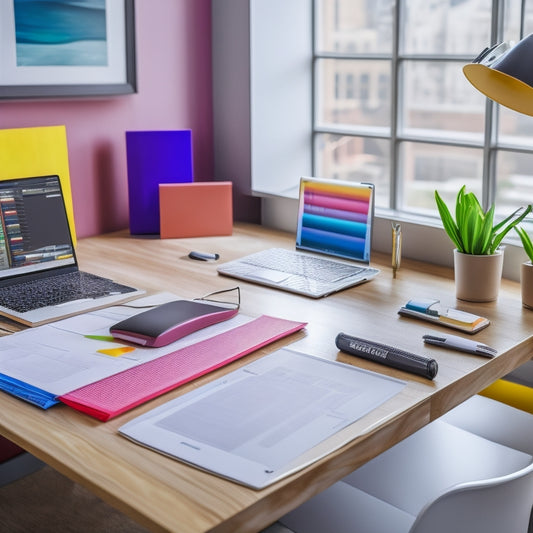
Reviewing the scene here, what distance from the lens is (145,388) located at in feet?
4.35

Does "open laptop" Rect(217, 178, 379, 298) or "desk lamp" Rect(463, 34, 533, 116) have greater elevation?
"desk lamp" Rect(463, 34, 533, 116)

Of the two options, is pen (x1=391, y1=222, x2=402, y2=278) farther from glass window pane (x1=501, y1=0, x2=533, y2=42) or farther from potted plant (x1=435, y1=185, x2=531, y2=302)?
glass window pane (x1=501, y1=0, x2=533, y2=42)

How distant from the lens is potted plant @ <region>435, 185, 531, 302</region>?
5.81 ft

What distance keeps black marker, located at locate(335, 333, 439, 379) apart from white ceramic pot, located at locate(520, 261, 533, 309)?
0.46 meters

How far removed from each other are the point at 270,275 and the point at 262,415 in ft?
2.55

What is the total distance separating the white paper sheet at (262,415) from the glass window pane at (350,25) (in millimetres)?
1553

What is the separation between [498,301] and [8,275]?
3.79 ft

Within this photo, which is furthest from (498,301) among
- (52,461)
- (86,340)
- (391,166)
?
(52,461)

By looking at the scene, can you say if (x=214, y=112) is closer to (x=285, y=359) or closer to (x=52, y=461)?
(x=285, y=359)

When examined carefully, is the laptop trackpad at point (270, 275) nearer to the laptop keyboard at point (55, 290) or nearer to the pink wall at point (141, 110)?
the laptop keyboard at point (55, 290)

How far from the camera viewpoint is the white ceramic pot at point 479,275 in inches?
69.7

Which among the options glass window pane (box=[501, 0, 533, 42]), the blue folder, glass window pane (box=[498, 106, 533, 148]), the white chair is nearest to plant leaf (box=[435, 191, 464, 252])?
the white chair

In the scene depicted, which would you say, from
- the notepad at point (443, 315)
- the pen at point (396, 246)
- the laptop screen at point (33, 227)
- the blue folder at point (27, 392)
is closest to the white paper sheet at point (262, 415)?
the blue folder at point (27, 392)

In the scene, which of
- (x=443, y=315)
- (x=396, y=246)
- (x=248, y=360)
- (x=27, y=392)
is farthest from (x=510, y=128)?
(x=27, y=392)
